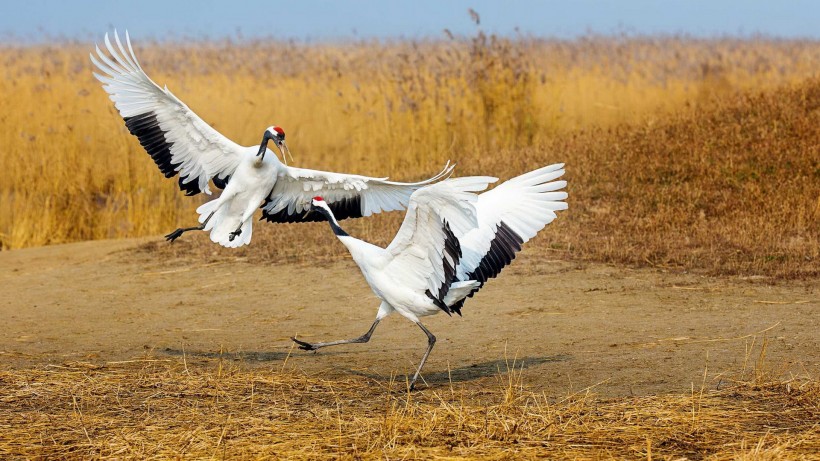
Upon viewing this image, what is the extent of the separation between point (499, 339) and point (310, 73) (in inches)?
684

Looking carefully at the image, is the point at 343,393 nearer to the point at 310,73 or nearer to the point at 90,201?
the point at 90,201

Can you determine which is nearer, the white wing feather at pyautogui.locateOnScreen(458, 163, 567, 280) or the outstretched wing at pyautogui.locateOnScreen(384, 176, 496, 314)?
the outstretched wing at pyautogui.locateOnScreen(384, 176, 496, 314)

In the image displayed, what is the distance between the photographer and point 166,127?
712 centimetres

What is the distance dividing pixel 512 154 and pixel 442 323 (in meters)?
5.61

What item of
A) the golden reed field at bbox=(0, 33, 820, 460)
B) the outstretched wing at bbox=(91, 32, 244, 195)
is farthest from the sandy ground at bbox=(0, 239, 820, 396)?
the outstretched wing at bbox=(91, 32, 244, 195)

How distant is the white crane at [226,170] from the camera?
6.93m

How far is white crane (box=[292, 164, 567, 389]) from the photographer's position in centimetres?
523

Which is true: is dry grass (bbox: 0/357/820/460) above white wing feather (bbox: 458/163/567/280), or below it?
below

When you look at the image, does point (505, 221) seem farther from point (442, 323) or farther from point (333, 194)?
point (442, 323)

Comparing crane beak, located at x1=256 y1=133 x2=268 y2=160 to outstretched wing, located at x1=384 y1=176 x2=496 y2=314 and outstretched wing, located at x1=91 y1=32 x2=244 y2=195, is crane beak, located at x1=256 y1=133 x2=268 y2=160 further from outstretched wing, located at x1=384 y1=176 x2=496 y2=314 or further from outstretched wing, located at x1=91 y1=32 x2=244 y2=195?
outstretched wing, located at x1=384 y1=176 x2=496 y2=314

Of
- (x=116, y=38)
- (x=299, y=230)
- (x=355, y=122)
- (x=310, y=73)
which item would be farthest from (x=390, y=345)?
(x=310, y=73)

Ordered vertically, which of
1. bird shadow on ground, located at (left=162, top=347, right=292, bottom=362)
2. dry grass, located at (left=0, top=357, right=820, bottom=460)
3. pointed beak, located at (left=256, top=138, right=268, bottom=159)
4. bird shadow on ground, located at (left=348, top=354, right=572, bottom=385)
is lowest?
bird shadow on ground, located at (left=162, top=347, right=292, bottom=362)

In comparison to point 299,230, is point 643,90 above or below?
above

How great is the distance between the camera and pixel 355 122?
16.2 metres
